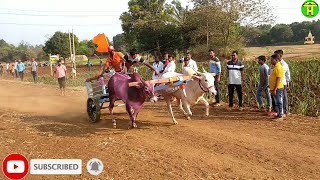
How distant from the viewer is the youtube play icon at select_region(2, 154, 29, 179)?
227 inches

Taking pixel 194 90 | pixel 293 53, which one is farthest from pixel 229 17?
pixel 194 90

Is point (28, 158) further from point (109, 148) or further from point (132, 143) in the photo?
point (132, 143)

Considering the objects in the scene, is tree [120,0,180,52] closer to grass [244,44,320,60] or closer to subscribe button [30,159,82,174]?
grass [244,44,320,60]

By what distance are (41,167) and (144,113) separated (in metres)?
5.40

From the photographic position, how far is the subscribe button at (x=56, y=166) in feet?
19.6

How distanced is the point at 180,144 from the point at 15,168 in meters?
3.17

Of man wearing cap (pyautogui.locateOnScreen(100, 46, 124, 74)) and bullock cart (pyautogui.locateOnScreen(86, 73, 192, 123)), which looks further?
man wearing cap (pyautogui.locateOnScreen(100, 46, 124, 74))

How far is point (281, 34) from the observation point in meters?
66.2

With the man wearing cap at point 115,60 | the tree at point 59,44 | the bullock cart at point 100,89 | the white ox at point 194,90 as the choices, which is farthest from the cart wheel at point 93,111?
the tree at point 59,44

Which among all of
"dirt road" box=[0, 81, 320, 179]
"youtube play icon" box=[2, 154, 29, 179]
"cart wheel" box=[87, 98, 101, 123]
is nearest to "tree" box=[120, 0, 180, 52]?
"dirt road" box=[0, 81, 320, 179]

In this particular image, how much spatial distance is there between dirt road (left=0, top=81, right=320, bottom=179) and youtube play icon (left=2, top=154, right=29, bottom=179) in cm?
13

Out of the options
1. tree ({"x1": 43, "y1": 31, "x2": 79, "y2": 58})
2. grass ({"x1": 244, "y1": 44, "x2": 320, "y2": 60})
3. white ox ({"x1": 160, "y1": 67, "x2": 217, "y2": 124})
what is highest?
tree ({"x1": 43, "y1": 31, "x2": 79, "y2": 58})

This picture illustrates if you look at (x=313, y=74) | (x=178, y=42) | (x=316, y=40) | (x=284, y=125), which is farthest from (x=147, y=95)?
(x=316, y=40)

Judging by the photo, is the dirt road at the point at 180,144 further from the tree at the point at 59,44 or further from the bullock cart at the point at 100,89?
the tree at the point at 59,44
